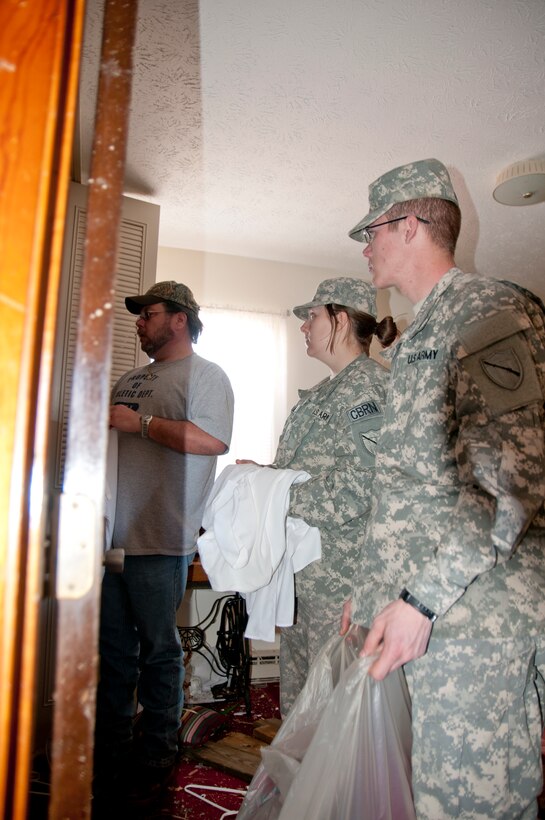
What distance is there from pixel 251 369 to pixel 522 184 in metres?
1.92

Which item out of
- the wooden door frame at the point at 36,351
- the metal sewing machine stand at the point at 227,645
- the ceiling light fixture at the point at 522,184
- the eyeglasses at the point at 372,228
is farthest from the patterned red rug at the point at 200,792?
the ceiling light fixture at the point at 522,184

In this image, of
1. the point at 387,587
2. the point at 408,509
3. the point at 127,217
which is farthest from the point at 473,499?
the point at 127,217

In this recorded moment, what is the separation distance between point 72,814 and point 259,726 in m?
2.01

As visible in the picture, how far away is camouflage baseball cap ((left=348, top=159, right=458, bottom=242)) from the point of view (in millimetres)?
1082

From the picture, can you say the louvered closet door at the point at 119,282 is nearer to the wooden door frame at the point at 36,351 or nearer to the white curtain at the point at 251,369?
the white curtain at the point at 251,369

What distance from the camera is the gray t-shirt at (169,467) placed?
1.62 m

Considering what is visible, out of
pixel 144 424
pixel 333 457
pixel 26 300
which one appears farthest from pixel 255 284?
pixel 26 300

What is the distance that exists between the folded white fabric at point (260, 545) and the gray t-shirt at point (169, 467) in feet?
0.32

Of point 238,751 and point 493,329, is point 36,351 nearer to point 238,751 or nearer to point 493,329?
point 493,329

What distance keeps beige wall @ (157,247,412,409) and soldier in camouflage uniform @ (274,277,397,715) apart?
79.9 inches

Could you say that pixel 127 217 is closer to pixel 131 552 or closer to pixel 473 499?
pixel 131 552

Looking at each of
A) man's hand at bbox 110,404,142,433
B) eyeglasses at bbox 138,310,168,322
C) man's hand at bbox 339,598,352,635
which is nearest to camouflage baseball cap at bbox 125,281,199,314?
eyeglasses at bbox 138,310,168,322

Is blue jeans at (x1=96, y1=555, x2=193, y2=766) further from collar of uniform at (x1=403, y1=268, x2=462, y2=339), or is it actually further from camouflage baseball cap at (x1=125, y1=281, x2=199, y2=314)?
collar of uniform at (x1=403, y1=268, x2=462, y2=339)

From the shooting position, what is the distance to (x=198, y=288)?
3.62 meters
